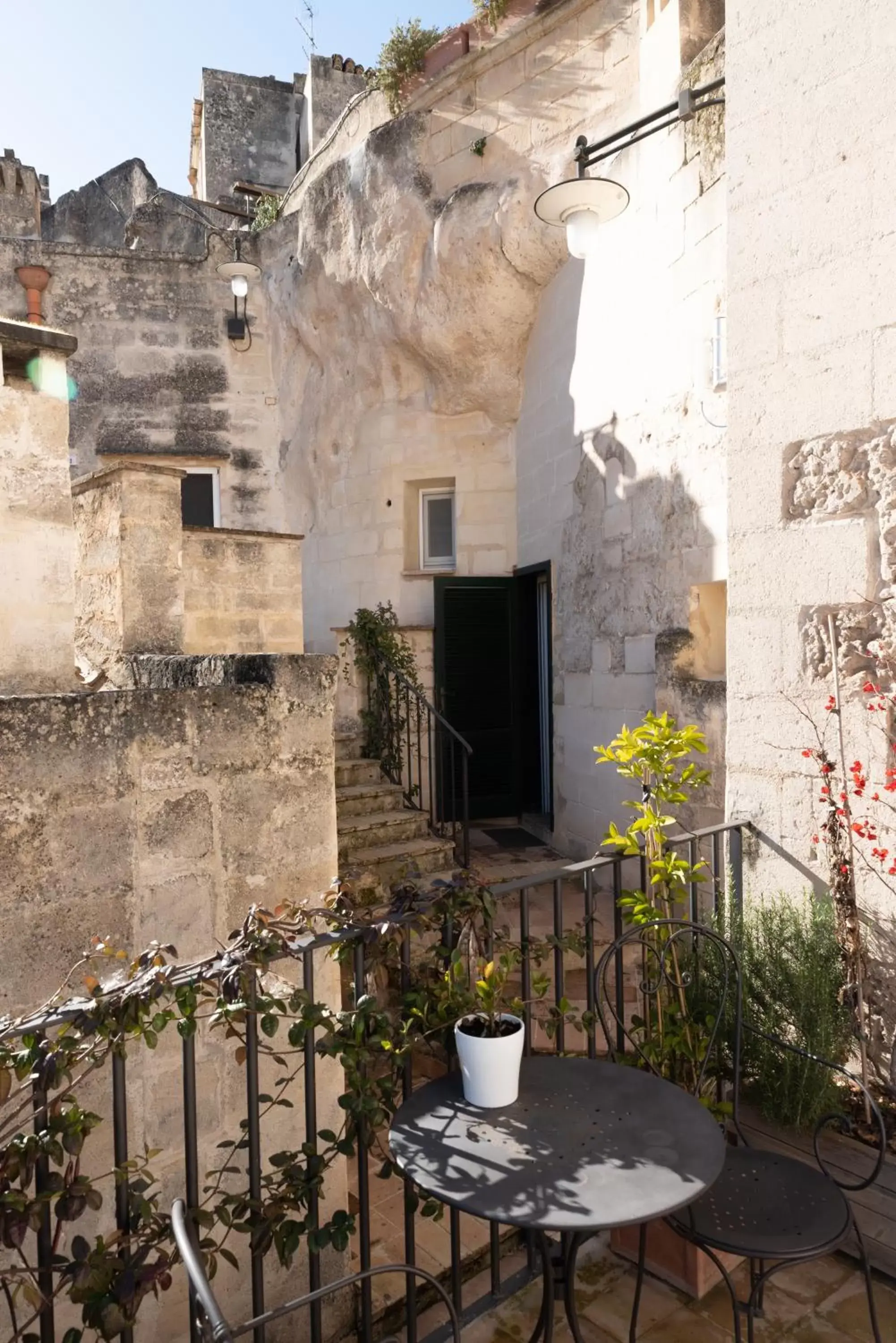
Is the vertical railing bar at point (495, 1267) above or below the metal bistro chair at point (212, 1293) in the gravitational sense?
below

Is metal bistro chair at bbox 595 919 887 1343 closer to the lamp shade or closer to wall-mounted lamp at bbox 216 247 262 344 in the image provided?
wall-mounted lamp at bbox 216 247 262 344

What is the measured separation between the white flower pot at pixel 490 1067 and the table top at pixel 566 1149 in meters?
0.02

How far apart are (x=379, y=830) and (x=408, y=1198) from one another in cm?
438

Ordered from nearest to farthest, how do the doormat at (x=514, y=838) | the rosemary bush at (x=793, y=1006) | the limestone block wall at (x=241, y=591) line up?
the rosemary bush at (x=793, y=1006)
the limestone block wall at (x=241, y=591)
the doormat at (x=514, y=838)

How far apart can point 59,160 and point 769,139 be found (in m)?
26.5

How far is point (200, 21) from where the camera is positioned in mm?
14602

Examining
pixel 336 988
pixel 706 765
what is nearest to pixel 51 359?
pixel 336 988

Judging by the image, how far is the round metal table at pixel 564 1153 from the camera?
1.39 metres

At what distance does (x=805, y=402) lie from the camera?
259cm

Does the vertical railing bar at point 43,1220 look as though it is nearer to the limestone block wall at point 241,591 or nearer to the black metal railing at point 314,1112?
the black metal railing at point 314,1112

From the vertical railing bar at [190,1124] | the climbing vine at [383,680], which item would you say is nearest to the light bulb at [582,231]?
the climbing vine at [383,680]

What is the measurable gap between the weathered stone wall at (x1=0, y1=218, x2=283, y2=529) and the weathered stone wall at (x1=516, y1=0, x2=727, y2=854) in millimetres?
3496

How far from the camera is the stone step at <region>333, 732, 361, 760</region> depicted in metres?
7.03

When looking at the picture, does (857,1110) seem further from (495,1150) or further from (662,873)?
(495,1150)
